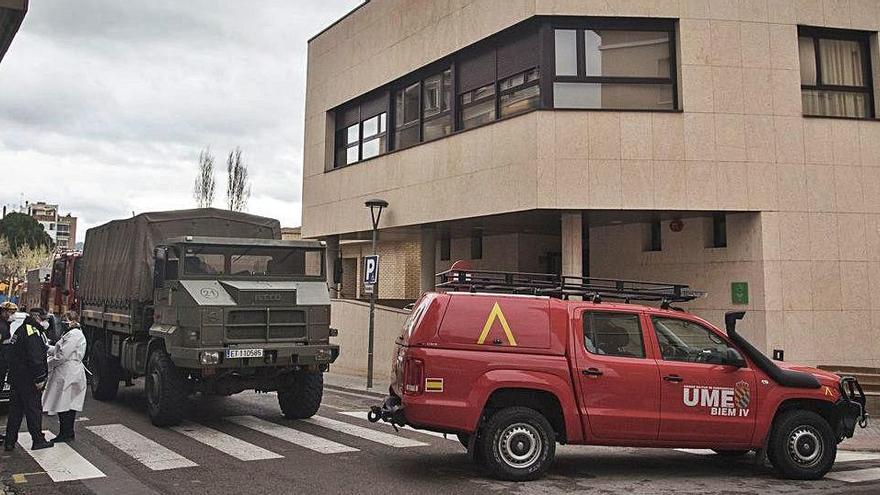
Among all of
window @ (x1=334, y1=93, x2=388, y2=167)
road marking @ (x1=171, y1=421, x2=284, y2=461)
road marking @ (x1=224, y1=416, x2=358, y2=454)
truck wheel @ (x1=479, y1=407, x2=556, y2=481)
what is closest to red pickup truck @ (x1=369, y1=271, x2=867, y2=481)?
truck wheel @ (x1=479, y1=407, x2=556, y2=481)

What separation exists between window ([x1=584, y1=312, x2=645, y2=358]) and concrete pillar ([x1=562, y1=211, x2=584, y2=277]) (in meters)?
6.83

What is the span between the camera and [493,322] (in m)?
7.22

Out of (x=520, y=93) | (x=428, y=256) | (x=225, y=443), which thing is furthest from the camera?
(x=428, y=256)

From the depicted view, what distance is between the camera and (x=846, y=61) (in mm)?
14734

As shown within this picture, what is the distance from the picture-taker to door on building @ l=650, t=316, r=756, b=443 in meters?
7.12

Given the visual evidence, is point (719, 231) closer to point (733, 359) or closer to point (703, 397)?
point (733, 359)

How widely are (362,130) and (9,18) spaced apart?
1488 cm

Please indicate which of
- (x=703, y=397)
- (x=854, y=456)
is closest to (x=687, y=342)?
(x=703, y=397)

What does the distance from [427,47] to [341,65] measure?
469 cm

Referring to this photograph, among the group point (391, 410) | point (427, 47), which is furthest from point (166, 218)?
point (427, 47)

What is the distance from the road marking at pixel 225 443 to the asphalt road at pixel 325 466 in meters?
0.01

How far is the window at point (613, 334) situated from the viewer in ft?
23.9

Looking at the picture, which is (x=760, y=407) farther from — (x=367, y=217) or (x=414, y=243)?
(x=414, y=243)

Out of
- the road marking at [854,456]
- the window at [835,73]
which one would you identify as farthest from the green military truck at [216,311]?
the window at [835,73]
